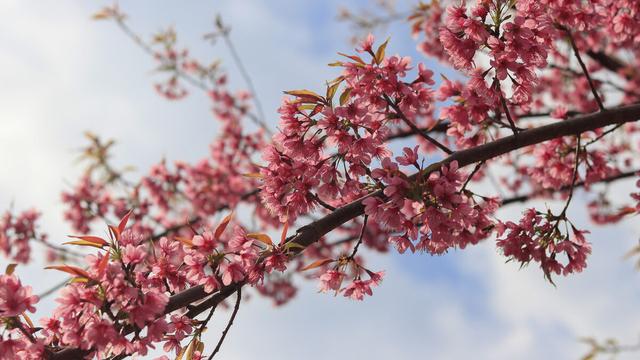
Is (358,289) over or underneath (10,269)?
over

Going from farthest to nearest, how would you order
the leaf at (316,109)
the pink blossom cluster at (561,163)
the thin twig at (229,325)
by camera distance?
the pink blossom cluster at (561,163) < the leaf at (316,109) < the thin twig at (229,325)

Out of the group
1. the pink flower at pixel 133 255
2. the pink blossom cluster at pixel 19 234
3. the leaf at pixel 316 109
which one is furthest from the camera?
the pink blossom cluster at pixel 19 234

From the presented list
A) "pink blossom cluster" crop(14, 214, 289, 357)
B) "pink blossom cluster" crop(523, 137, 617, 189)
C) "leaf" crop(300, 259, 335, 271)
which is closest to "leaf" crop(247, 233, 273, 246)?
"pink blossom cluster" crop(14, 214, 289, 357)

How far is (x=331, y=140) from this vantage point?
2.67 metres

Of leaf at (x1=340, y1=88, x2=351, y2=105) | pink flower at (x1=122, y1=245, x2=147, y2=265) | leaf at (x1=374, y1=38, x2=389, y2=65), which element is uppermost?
leaf at (x1=374, y1=38, x2=389, y2=65)

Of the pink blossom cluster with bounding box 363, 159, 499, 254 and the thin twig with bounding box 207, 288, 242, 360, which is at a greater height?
the pink blossom cluster with bounding box 363, 159, 499, 254

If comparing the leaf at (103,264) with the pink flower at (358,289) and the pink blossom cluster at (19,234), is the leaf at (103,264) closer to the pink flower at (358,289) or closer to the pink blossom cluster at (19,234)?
the pink flower at (358,289)

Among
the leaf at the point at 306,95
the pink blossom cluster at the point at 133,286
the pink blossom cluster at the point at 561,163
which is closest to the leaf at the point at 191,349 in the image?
the pink blossom cluster at the point at 133,286

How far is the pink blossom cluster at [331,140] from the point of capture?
265 cm

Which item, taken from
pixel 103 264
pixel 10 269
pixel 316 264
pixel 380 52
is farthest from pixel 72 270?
pixel 380 52

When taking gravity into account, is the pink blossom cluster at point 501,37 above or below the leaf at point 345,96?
above

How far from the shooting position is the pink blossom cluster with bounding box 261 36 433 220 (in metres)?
2.65

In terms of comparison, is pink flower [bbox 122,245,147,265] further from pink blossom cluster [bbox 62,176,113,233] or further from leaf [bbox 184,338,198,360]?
pink blossom cluster [bbox 62,176,113,233]

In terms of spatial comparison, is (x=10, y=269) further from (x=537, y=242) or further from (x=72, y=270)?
(x=537, y=242)
